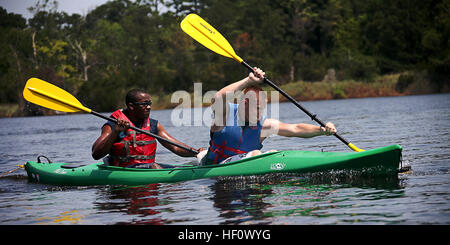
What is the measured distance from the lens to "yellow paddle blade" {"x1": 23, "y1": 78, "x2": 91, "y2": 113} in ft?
30.6

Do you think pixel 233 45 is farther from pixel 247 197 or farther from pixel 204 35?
pixel 247 197

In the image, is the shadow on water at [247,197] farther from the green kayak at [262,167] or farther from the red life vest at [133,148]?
the red life vest at [133,148]

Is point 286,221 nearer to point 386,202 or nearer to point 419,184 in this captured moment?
point 386,202

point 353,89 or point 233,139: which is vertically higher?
point 353,89

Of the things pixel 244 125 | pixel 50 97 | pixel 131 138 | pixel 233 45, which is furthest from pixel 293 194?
pixel 233 45

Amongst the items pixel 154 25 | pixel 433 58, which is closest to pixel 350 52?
pixel 433 58

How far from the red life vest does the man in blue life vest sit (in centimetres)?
100

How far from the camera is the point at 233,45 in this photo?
52594 millimetres

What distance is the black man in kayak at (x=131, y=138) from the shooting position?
7855 mm

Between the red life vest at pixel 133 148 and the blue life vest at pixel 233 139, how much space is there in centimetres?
92

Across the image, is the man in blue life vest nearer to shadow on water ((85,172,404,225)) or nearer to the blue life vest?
the blue life vest

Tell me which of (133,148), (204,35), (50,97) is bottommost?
(133,148)

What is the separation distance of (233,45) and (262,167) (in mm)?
45536
